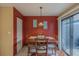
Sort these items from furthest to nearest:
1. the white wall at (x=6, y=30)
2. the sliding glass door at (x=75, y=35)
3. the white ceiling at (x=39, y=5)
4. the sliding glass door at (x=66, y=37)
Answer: the sliding glass door at (x=66, y=37), the white wall at (x=6, y=30), the sliding glass door at (x=75, y=35), the white ceiling at (x=39, y=5)

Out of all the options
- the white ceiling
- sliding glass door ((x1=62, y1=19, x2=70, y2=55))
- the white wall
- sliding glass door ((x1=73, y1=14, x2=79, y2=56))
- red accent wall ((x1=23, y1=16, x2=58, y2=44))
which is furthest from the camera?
red accent wall ((x1=23, y1=16, x2=58, y2=44))

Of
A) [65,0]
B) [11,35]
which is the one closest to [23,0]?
[65,0]

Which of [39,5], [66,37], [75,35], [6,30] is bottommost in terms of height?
[66,37]

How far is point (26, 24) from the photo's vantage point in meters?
7.87

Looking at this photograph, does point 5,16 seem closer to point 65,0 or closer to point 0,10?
point 0,10

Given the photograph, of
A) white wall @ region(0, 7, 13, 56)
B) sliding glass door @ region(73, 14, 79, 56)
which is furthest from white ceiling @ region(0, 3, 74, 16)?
sliding glass door @ region(73, 14, 79, 56)

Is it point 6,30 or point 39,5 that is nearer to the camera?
point 39,5

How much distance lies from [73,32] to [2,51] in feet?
9.48

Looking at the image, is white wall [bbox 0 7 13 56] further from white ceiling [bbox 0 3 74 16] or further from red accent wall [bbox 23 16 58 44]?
red accent wall [bbox 23 16 58 44]

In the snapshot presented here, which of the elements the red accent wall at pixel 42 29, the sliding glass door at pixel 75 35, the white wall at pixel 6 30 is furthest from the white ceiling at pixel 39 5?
the red accent wall at pixel 42 29

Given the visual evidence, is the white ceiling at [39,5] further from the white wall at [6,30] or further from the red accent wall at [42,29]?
the red accent wall at [42,29]

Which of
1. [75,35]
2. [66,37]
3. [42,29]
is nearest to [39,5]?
[75,35]

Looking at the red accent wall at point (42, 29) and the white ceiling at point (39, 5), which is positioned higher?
the white ceiling at point (39, 5)

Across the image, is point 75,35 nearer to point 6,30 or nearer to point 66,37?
point 66,37
